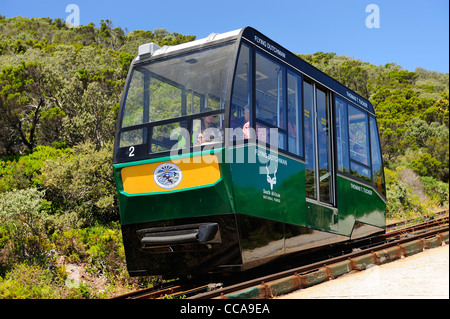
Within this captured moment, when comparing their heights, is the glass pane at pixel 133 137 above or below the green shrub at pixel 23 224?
above

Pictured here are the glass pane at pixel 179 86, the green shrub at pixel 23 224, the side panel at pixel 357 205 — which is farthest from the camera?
the green shrub at pixel 23 224

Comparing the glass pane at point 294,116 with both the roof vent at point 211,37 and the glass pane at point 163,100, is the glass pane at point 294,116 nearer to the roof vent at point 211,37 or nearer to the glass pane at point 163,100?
the roof vent at point 211,37

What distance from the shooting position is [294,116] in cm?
823

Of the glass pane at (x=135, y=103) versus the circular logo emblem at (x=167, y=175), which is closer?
the circular logo emblem at (x=167, y=175)

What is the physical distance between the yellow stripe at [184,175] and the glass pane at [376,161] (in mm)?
6097

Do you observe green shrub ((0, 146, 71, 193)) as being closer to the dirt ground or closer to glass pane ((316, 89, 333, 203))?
glass pane ((316, 89, 333, 203))

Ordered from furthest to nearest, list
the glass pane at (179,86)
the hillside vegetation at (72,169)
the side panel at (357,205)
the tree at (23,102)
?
1. the tree at (23,102)
2. the hillside vegetation at (72,169)
3. the side panel at (357,205)
4. the glass pane at (179,86)

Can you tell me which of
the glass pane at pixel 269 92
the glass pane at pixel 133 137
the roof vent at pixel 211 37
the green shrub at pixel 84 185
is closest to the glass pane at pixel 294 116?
the glass pane at pixel 269 92

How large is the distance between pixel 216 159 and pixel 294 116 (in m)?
2.16

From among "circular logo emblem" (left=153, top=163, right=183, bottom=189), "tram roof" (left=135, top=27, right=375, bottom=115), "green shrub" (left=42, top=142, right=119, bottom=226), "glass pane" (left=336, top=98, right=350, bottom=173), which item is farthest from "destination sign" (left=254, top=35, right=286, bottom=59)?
"green shrub" (left=42, top=142, right=119, bottom=226)

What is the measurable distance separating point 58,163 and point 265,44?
9.05 m

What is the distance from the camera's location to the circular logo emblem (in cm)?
703

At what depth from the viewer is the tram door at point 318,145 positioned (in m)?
8.70

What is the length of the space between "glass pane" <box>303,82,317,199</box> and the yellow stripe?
7.55ft
